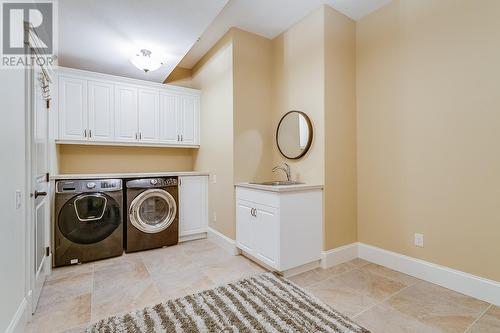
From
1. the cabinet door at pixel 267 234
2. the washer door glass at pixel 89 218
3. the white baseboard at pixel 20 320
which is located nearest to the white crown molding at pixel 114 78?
the washer door glass at pixel 89 218

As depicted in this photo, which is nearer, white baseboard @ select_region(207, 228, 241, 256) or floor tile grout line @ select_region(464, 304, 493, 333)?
floor tile grout line @ select_region(464, 304, 493, 333)

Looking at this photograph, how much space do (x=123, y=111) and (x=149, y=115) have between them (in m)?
0.37

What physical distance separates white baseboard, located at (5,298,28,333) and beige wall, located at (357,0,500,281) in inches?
127

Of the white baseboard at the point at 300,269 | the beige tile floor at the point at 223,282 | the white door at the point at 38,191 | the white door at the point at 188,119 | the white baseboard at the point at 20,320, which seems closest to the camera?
the white baseboard at the point at 20,320

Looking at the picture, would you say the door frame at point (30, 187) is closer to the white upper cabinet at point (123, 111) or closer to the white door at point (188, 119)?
the white upper cabinet at point (123, 111)

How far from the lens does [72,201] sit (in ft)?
9.32

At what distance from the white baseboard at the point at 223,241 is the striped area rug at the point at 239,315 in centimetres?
92

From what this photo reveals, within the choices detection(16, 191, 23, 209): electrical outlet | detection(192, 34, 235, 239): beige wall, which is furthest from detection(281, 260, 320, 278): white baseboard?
detection(16, 191, 23, 209): electrical outlet

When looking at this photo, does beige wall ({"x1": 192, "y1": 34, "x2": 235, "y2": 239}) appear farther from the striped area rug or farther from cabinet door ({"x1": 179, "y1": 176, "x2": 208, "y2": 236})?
the striped area rug

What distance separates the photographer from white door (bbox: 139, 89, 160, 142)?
3728 mm

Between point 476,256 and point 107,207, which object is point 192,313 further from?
point 476,256

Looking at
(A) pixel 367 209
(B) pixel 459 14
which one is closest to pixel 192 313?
(A) pixel 367 209

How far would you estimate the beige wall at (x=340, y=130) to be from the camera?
108 inches

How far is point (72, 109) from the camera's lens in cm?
325
